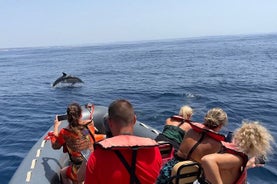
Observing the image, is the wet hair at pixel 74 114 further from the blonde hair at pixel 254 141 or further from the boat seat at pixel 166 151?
the blonde hair at pixel 254 141

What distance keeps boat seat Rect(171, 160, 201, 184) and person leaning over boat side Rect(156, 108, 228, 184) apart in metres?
0.11

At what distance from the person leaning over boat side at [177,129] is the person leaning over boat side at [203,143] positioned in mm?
841

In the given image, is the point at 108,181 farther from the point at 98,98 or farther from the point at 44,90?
the point at 44,90

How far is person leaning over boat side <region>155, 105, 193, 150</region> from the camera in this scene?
5.20 metres

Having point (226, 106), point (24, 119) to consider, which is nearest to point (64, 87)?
point (24, 119)

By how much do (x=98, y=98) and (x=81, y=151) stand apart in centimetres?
1418

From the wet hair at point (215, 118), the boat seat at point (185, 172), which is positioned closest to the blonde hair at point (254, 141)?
the wet hair at point (215, 118)

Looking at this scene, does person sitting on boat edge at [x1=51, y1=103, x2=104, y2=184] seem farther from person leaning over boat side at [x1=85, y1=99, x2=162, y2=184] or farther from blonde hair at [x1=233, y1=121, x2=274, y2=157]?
blonde hair at [x1=233, y1=121, x2=274, y2=157]

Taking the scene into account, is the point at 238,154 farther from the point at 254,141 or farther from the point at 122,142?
the point at 122,142

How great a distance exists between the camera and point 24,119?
14.5 metres

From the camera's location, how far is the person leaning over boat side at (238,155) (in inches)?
141

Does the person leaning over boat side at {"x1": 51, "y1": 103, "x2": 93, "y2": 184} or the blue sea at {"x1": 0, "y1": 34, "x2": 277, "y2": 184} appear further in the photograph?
the blue sea at {"x1": 0, "y1": 34, "x2": 277, "y2": 184}

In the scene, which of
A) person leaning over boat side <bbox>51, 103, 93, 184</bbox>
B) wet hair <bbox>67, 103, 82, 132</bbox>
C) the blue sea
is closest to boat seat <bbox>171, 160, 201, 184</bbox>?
person leaning over boat side <bbox>51, 103, 93, 184</bbox>

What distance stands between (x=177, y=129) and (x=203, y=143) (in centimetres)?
103
